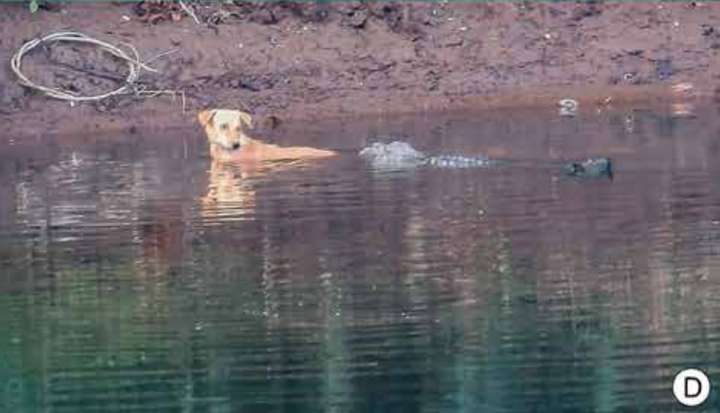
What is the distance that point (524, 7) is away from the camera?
74.5 ft

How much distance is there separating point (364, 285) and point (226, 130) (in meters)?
6.75

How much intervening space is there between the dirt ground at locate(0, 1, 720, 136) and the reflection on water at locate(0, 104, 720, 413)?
3.97m

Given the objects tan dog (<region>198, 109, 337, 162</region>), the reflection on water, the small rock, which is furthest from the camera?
the small rock

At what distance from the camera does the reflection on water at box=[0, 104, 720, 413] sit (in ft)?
28.6

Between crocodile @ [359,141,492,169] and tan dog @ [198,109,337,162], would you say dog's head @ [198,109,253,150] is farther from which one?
crocodile @ [359,141,492,169]

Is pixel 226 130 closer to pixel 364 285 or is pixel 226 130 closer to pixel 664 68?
pixel 664 68

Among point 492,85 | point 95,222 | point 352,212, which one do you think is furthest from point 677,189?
point 492,85

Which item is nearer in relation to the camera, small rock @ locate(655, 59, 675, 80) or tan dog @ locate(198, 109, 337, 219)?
tan dog @ locate(198, 109, 337, 219)

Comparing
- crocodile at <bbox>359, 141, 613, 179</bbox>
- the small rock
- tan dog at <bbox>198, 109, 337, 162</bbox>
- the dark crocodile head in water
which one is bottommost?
the dark crocodile head in water

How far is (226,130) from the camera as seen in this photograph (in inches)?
683

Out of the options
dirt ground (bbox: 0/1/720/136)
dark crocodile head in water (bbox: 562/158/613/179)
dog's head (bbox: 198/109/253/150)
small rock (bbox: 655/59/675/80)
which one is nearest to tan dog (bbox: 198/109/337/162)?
dog's head (bbox: 198/109/253/150)

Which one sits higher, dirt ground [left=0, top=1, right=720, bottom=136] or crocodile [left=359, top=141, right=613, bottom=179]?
dirt ground [left=0, top=1, right=720, bottom=136]

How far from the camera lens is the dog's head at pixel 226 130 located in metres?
17.3

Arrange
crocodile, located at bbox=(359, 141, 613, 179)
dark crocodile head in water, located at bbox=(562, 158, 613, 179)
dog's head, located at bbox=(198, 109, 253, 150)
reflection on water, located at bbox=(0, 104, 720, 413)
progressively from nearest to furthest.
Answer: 1. reflection on water, located at bbox=(0, 104, 720, 413)
2. dark crocodile head in water, located at bbox=(562, 158, 613, 179)
3. crocodile, located at bbox=(359, 141, 613, 179)
4. dog's head, located at bbox=(198, 109, 253, 150)
